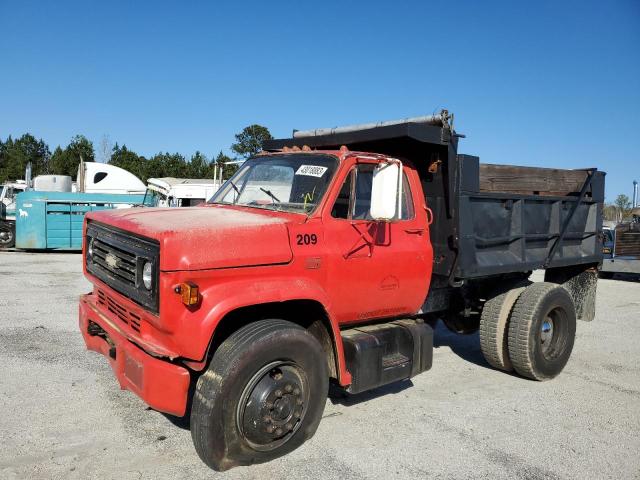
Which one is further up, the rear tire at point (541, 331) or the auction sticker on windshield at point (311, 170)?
the auction sticker on windshield at point (311, 170)

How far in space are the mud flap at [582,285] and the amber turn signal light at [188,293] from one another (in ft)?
17.2

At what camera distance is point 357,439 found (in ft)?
12.8

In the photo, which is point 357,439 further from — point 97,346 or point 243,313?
point 97,346

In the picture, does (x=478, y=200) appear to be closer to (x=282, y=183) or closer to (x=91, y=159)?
(x=282, y=183)

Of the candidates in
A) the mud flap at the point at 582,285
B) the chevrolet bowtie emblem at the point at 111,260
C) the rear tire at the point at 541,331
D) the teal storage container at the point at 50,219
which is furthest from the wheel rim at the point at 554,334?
the teal storage container at the point at 50,219

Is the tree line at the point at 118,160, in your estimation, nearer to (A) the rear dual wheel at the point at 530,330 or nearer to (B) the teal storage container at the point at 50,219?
(B) the teal storage container at the point at 50,219

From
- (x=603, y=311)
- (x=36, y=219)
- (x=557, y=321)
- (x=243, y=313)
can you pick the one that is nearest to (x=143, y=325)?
(x=243, y=313)

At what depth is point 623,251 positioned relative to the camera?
1448 cm

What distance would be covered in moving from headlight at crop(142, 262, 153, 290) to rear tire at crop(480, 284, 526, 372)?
3.64m

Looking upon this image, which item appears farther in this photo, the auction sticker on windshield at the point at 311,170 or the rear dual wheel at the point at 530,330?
the rear dual wheel at the point at 530,330

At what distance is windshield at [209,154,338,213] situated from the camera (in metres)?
4.05

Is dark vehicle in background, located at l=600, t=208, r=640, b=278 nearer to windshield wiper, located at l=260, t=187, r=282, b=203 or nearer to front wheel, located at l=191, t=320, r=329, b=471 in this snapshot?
windshield wiper, located at l=260, t=187, r=282, b=203

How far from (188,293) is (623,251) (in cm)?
1476

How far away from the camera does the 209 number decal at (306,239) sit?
366 centimetres
